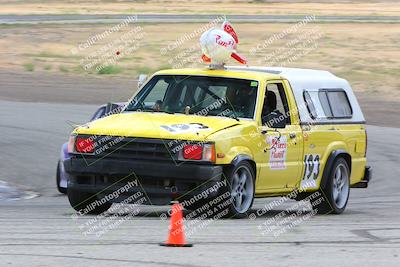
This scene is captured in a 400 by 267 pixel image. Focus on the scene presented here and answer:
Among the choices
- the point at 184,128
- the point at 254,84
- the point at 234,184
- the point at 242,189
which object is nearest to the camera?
the point at 184,128

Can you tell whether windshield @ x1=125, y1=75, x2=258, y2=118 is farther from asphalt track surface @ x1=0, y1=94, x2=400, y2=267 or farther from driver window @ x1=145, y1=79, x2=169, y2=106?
asphalt track surface @ x1=0, y1=94, x2=400, y2=267

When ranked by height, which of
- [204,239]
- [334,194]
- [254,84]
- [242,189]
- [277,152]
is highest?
[254,84]

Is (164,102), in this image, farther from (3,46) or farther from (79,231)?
(3,46)

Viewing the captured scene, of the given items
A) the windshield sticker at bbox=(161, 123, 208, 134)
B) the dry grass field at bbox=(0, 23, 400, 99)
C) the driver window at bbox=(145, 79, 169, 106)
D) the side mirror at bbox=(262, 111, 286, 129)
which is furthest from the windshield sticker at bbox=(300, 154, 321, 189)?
the dry grass field at bbox=(0, 23, 400, 99)

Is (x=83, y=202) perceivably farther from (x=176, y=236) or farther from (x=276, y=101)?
(x=176, y=236)

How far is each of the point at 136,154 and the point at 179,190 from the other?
2.06ft

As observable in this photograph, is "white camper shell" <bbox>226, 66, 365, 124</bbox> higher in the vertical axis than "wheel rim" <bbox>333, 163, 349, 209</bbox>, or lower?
higher

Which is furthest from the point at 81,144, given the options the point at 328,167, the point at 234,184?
the point at 328,167

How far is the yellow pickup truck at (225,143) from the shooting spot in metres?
12.0

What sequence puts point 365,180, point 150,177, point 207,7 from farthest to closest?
1. point 207,7
2. point 365,180
3. point 150,177

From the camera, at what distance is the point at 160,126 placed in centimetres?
1223

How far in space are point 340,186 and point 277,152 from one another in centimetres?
189

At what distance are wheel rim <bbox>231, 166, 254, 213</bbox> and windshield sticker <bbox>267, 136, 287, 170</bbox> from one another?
57cm

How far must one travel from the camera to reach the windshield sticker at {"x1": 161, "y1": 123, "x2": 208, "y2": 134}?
12.1 metres
